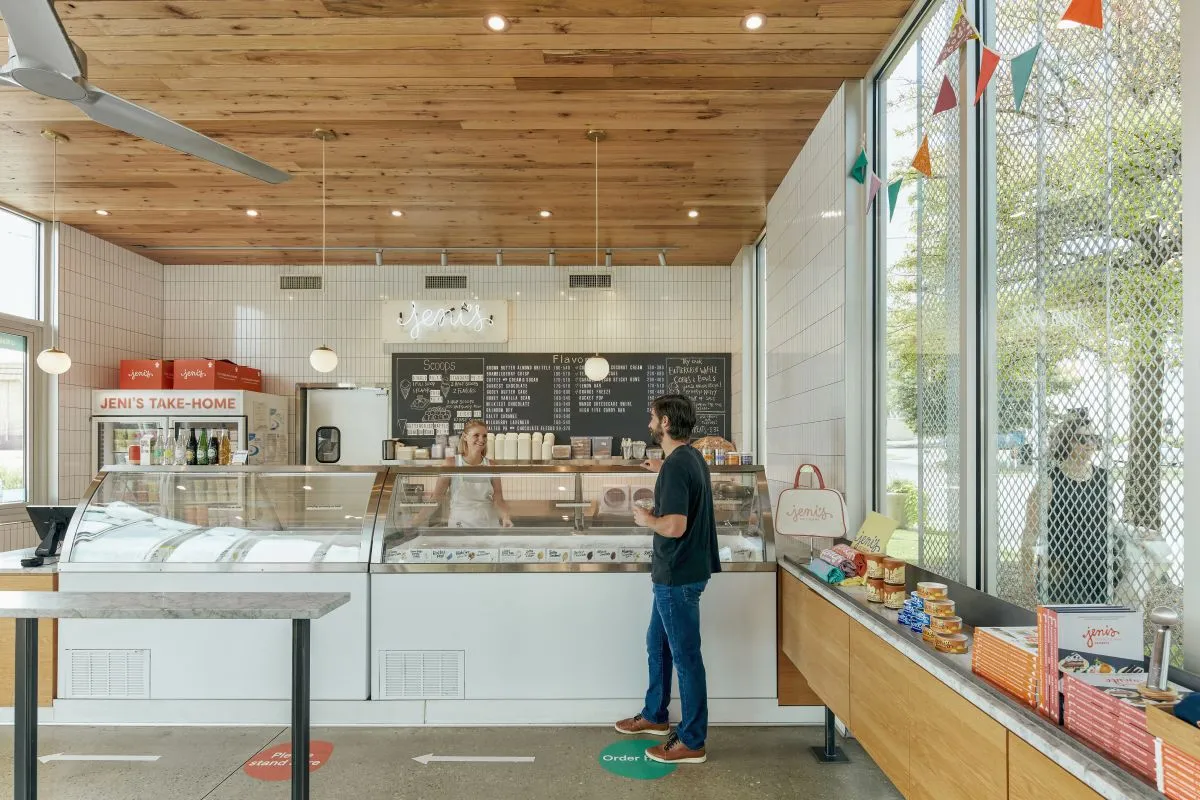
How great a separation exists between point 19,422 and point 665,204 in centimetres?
513

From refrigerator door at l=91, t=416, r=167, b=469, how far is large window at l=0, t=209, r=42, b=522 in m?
0.51

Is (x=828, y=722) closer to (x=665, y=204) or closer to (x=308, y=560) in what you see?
(x=308, y=560)

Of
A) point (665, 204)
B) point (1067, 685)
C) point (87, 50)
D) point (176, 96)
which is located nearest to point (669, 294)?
point (665, 204)

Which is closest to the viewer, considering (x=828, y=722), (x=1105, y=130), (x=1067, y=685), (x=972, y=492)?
(x=1067, y=685)

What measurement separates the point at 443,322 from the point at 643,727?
4796mm

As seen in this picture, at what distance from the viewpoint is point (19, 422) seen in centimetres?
602

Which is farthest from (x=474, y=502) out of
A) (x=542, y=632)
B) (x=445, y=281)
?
(x=445, y=281)

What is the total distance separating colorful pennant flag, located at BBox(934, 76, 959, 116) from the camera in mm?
2666

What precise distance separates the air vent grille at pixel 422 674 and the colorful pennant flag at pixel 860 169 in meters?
2.86

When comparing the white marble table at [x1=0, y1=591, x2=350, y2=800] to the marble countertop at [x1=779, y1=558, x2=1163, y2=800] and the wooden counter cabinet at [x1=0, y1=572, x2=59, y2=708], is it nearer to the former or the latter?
the wooden counter cabinet at [x1=0, y1=572, x2=59, y2=708]

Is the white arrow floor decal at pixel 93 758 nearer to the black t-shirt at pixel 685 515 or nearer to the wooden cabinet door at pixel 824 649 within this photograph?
the black t-shirt at pixel 685 515

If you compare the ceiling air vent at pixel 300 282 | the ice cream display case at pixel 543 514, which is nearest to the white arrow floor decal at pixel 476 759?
the ice cream display case at pixel 543 514

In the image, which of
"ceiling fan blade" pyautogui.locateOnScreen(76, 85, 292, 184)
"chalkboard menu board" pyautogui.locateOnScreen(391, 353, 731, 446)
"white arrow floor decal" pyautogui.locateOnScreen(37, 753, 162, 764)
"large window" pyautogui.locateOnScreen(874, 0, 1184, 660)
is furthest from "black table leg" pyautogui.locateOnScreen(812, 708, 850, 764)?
"chalkboard menu board" pyautogui.locateOnScreen(391, 353, 731, 446)

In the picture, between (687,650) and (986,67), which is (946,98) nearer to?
(986,67)
